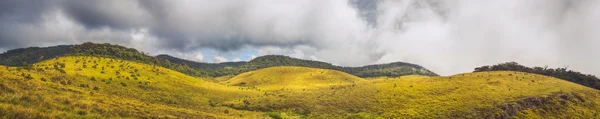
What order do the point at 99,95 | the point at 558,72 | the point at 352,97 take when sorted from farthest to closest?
the point at 558,72, the point at 352,97, the point at 99,95

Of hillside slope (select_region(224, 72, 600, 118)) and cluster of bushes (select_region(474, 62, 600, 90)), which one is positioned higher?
cluster of bushes (select_region(474, 62, 600, 90))

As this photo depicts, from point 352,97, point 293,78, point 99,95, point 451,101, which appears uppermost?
point 293,78

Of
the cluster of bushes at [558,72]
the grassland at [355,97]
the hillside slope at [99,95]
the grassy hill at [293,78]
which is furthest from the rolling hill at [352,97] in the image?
the grassy hill at [293,78]

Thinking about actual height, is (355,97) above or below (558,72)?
below

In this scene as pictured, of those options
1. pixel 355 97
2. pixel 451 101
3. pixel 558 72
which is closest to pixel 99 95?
pixel 355 97

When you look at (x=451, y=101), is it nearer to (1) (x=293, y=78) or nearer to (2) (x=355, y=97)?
(2) (x=355, y=97)

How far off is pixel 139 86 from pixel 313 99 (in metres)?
28.6

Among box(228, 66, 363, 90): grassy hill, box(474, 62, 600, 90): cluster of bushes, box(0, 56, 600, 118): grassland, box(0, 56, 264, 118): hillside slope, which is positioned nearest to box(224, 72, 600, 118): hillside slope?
box(0, 56, 600, 118): grassland

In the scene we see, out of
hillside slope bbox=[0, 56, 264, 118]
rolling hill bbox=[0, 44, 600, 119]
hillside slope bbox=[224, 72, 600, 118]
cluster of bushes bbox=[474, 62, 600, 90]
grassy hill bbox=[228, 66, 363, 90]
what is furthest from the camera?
grassy hill bbox=[228, 66, 363, 90]

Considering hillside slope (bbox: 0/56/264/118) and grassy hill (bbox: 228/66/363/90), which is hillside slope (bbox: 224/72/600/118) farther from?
grassy hill (bbox: 228/66/363/90)

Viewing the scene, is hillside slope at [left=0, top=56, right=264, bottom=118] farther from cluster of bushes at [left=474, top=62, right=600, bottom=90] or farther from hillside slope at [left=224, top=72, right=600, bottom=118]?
cluster of bushes at [left=474, top=62, right=600, bottom=90]

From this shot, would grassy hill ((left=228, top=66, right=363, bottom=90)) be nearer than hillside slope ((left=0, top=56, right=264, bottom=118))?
No

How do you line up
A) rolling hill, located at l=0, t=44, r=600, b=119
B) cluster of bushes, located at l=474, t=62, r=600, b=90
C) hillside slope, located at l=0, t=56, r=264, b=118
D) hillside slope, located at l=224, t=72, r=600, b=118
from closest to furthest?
hillside slope, located at l=0, t=56, r=264, b=118 < rolling hill, located at l=0, t=44, r=600, b=119 < hillside slope, located at l=224, t=72, r=600, b=118 < cluster of bushes, located at l=474, t=62, r=600, b=90

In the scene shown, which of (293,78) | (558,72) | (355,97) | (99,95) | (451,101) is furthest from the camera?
(293,78)
